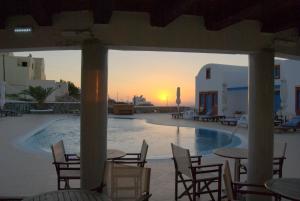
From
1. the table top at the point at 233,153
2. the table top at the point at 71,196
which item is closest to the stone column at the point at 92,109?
the table top at the point at 71,196

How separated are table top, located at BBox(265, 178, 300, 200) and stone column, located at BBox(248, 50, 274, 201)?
0.98m

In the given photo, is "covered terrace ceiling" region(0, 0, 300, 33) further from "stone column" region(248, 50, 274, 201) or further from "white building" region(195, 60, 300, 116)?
"white building" region(195, 60, 300, 116)

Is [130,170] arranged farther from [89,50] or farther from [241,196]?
[241,196]

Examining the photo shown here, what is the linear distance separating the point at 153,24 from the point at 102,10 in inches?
33.5

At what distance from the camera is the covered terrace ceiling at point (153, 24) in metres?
3.90

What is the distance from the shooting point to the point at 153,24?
4.24 meters

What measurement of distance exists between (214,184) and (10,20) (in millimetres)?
4201

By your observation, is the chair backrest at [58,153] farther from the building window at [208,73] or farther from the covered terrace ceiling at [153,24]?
the building window at [208,73]

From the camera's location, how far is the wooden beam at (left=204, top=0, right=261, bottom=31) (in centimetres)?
352

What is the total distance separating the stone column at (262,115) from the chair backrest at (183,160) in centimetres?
94

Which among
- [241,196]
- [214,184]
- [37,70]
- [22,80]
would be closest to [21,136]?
[214,184]

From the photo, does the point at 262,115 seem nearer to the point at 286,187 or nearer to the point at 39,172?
the point at 286,187

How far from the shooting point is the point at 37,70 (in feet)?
184

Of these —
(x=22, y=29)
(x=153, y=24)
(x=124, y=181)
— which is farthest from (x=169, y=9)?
(x=124, y=181)
